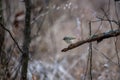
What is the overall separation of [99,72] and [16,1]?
113 centimetres

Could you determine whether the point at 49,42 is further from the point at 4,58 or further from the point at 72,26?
the point at 4,58

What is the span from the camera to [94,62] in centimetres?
378

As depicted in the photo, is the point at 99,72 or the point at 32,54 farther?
the point at 32,54

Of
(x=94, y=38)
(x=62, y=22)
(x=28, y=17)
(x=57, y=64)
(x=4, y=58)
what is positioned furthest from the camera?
(x=62, y=22)

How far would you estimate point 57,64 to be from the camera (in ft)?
13.1

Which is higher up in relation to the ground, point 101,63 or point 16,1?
point 16,1

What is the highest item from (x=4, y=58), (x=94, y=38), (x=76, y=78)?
(x=94, y=38)

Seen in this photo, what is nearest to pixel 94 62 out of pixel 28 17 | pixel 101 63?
pixel 101 63

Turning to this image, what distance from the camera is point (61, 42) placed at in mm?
4410

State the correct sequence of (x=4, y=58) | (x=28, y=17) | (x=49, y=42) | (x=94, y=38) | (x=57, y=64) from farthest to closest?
(x=49, y=42) → (x=57, y=64) → (x=4, y=58) → (x=28, y=17) → (x=94, y=38)

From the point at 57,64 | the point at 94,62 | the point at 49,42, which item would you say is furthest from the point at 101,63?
the point at 49,42

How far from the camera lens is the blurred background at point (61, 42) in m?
3.33

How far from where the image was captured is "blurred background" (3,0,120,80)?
10.9ft

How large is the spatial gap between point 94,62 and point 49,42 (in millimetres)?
862
